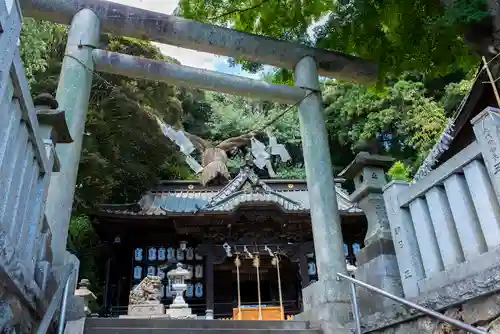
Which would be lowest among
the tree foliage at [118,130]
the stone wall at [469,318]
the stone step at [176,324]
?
the stone wall at [469,318]

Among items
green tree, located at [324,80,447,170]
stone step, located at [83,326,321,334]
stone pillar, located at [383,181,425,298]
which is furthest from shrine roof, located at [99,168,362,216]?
stone pillar, located at [383,181,425,298]

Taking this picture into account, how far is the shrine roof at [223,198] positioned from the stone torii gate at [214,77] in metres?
4.92

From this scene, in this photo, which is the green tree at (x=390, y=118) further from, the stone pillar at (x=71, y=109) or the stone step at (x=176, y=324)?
the stone step at (x=176, y=324)

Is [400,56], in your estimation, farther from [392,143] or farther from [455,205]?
[392,143]

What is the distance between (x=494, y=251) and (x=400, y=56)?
5316mm

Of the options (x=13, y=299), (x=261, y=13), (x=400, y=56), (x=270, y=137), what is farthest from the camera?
(x=270, y=137)

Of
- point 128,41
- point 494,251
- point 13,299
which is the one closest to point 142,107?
point 128,41

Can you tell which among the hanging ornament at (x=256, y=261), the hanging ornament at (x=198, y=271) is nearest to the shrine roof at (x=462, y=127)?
the hanging ornament at (x=256, y=261)

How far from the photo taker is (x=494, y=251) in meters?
2.90

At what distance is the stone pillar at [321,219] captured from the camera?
538cm

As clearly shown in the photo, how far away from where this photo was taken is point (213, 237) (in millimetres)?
12680

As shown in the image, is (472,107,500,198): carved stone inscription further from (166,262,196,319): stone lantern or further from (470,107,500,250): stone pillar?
(166,262,196,319): stone lantern

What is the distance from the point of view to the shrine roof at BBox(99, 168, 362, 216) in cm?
1184

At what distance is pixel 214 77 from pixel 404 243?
449cm
